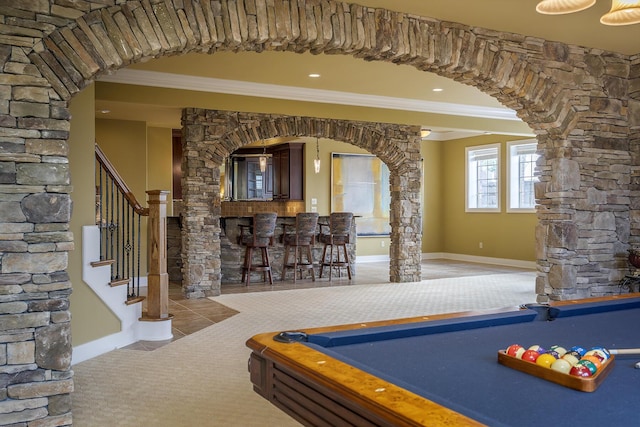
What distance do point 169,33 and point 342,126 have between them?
5418mm

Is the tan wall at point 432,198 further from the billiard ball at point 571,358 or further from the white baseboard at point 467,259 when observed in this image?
the billiard ball at point 571,358

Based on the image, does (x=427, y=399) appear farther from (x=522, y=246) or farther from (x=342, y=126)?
(x=522, y=246)

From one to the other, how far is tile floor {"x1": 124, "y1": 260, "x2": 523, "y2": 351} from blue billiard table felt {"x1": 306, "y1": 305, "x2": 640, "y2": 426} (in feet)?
11.5

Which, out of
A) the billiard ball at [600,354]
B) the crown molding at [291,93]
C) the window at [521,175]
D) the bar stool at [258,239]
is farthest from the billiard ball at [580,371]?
the window at [521,175]

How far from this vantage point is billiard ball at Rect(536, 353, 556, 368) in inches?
68.4

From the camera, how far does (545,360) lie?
175 centimetres

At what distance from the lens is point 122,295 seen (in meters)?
5.09

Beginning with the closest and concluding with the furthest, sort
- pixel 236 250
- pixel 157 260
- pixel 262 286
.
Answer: pixel 157 260
pixel 262 286
pixel 236 250

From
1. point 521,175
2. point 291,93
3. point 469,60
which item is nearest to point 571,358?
point 469,60

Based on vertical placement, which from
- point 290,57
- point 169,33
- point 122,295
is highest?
point 290,57

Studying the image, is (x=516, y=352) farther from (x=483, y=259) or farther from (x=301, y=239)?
(x=483, y=259)

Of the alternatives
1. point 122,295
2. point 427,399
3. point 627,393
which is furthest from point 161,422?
point 627,393

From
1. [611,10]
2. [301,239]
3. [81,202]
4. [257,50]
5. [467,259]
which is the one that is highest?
[257,50]

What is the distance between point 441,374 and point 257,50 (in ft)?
10.2
